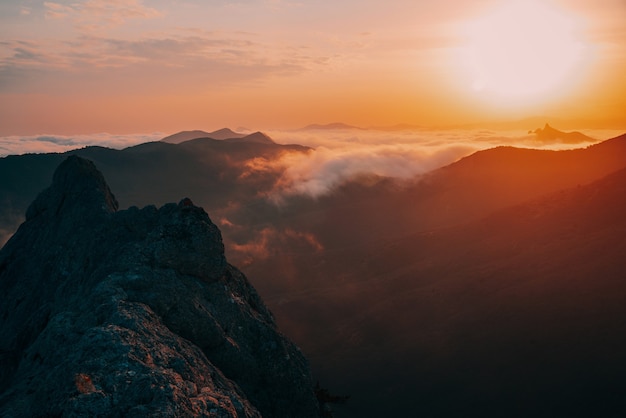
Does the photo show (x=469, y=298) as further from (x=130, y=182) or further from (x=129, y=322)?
(x=130, y=182)

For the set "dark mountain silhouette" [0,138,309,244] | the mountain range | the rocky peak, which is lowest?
the mountain range

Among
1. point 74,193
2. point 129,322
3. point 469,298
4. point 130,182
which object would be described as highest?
point 74,193

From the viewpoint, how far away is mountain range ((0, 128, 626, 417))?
44000 millimetres

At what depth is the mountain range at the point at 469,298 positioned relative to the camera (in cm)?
4400

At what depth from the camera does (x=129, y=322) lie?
1784cm

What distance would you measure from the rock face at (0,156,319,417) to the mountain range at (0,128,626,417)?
2315cm

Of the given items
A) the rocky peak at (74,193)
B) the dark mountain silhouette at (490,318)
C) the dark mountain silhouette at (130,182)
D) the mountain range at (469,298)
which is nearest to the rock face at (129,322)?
the rocky peak at (74,193)

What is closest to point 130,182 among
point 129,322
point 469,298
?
point 469,298

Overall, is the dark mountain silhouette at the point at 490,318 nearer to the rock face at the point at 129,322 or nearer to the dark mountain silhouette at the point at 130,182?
the rock face at the point at 129,322

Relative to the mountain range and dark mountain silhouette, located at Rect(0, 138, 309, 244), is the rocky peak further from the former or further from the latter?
dark mountain silhouette, located at Rect(0, 138, 309, 244)

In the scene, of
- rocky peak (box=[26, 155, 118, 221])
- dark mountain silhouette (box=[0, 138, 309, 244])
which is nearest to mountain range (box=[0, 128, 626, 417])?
dark mountain silhouette (box=[0, 138, 309, 244])

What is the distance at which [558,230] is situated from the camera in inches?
2923

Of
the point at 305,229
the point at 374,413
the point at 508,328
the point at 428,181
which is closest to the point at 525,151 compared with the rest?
the point at 428,181

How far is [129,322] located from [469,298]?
5175 centimetres
